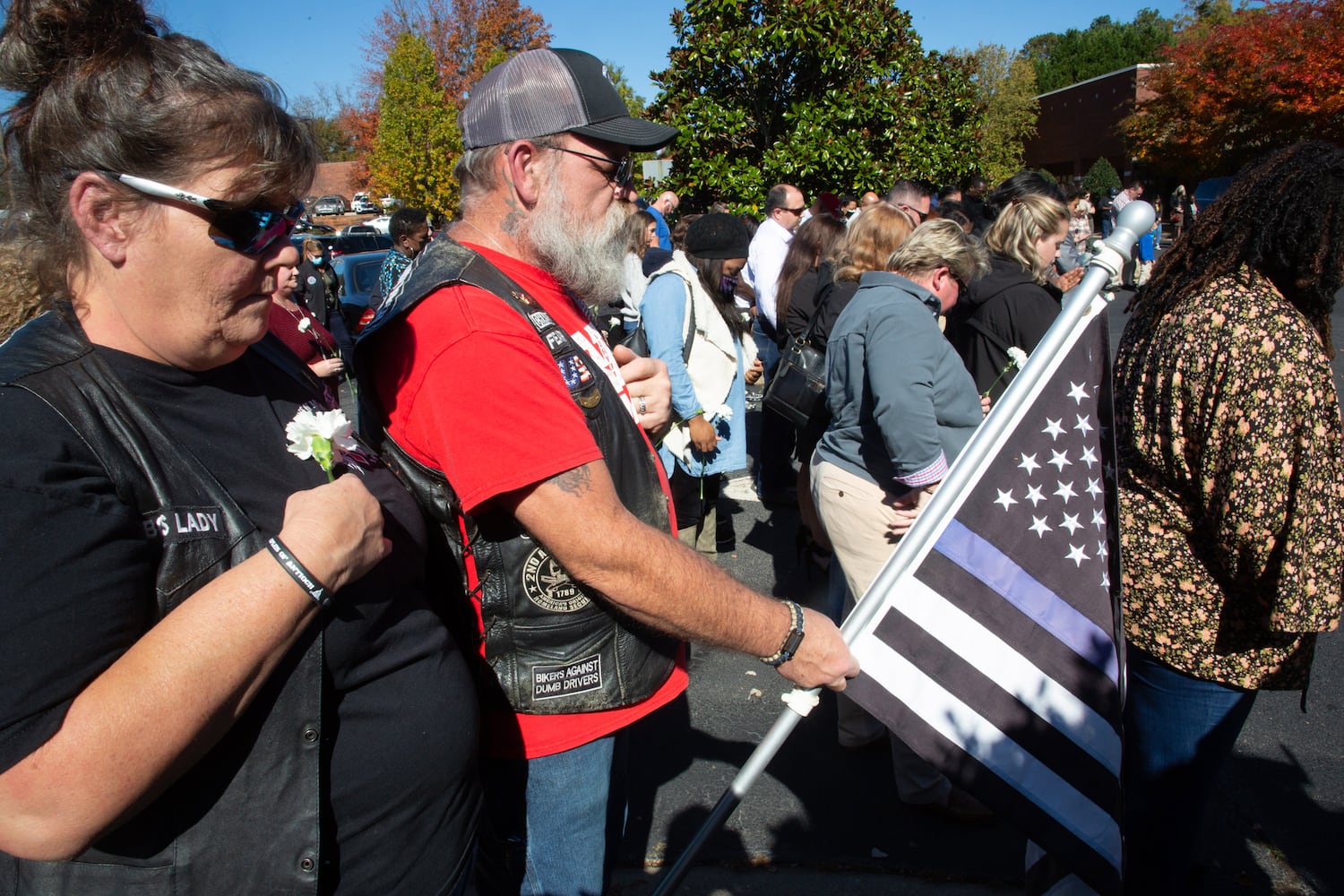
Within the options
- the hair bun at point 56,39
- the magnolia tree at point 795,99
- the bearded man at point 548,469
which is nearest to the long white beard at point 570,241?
the bearded man at point 548,469

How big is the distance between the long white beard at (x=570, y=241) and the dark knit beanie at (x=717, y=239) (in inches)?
155

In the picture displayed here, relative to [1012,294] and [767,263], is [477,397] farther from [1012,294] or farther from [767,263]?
[767,263]

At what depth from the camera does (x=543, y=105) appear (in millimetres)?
1613

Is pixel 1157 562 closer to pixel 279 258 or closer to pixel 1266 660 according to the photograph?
pixel 1266 660

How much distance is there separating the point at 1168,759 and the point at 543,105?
89.6 inches

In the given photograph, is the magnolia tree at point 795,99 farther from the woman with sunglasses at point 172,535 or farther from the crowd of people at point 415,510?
the woman with sunglasses at point 172,535

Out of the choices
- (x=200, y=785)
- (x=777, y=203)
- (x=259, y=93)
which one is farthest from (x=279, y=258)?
(x=777, y=203)

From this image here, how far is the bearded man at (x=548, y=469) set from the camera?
135 centimetres

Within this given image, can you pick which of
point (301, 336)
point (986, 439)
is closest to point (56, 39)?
point (986, 439)

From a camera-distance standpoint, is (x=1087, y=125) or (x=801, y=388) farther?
(x=1087, y=125)

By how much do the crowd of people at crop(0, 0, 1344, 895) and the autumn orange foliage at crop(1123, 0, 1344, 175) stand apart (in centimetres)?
2152

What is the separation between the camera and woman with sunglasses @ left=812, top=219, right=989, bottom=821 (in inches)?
110

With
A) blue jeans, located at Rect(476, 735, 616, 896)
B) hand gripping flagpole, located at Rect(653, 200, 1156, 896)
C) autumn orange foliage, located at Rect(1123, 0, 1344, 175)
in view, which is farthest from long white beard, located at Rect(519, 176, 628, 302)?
autumn orange foliage, located at Rect(1123, 0, 1344, 175)

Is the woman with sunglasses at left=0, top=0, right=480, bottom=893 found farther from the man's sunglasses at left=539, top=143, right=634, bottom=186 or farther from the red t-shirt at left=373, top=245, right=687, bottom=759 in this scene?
the man's sunglasses at left=539, top=143, right=634, bottom=186
